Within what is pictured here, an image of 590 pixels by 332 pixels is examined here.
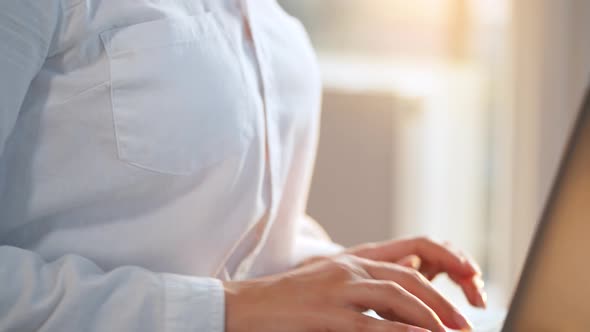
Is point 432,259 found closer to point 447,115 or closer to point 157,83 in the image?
point 157,83

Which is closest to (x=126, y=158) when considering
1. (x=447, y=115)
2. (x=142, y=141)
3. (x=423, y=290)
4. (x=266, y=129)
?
(x=142, y=141)

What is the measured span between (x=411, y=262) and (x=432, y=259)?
0.03 m

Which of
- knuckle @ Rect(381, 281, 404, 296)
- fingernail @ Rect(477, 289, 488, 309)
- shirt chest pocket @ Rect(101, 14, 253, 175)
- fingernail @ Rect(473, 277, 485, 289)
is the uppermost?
shirt chest pocket @ Rect(101, 14, 253, 175)

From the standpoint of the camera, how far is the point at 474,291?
78cm

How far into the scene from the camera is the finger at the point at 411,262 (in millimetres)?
781

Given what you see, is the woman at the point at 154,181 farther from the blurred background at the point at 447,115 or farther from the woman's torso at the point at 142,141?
the blurred background at the point at 447,115

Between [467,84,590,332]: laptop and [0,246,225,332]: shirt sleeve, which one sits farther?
[0,246,225,332]: shirt sleeve

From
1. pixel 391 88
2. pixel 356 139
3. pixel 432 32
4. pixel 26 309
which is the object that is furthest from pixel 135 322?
pixel 432 32

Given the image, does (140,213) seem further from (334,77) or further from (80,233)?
(334,77)

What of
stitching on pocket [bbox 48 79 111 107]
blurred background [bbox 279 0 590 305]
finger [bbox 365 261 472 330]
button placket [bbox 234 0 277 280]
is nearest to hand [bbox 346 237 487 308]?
button placket [bbox 234 0 277 280]

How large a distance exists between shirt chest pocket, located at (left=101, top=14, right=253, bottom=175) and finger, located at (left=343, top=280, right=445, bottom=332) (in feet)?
0.61

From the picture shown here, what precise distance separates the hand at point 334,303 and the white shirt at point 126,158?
3cm

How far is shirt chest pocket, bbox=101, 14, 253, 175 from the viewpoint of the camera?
58 cm

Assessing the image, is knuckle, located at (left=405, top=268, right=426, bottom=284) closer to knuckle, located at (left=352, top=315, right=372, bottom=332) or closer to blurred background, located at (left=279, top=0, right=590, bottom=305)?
knuckle, located at (left=352, top=315, right=372, bottom=332)
